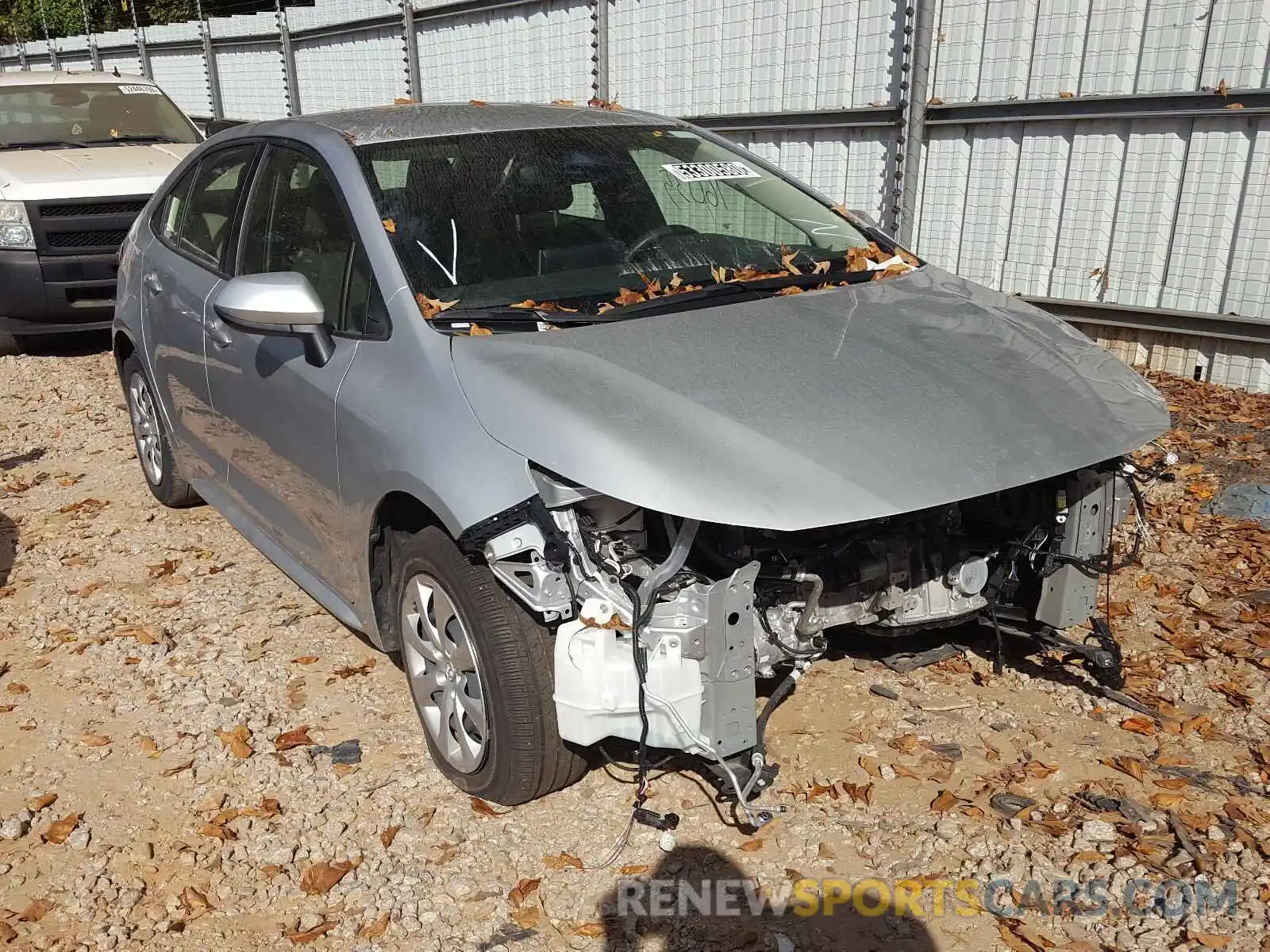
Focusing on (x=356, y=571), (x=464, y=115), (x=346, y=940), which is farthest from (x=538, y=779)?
(x=464, y=115)

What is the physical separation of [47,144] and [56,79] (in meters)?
1.12

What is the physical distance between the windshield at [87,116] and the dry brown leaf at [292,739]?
7.56 metres

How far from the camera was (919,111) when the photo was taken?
7.42m

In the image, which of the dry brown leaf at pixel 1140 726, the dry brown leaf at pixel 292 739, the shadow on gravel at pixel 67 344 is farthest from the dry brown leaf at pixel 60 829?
the shadow on gravel at pixel 67 344

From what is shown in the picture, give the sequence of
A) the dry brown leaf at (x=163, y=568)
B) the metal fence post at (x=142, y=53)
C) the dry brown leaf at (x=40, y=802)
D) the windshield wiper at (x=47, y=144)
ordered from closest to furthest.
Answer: the dry brown leaf at (x=40, y=802), the dry brown leaf at (x=163, y=568), the windshield wiper at (x=47, y=144), the metal fence post at (x=142, y=53)

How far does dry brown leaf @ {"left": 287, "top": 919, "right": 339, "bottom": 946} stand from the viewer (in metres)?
2.79

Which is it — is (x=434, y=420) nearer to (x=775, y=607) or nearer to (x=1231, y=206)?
(x=775, y=607)

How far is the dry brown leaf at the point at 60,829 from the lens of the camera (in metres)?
3.22

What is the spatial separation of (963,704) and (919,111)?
502 cm

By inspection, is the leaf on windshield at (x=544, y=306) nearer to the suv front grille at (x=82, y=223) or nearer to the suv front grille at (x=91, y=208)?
the suv front grille at (x=82, y=223)

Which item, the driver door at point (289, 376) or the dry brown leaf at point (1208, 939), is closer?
the dry brown leaf at point (1208, 939)

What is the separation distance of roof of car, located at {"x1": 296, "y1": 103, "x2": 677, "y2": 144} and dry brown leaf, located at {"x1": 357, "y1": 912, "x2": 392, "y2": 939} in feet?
8.08

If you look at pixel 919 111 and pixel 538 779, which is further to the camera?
pixel 919 111

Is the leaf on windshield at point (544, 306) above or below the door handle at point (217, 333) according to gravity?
above
